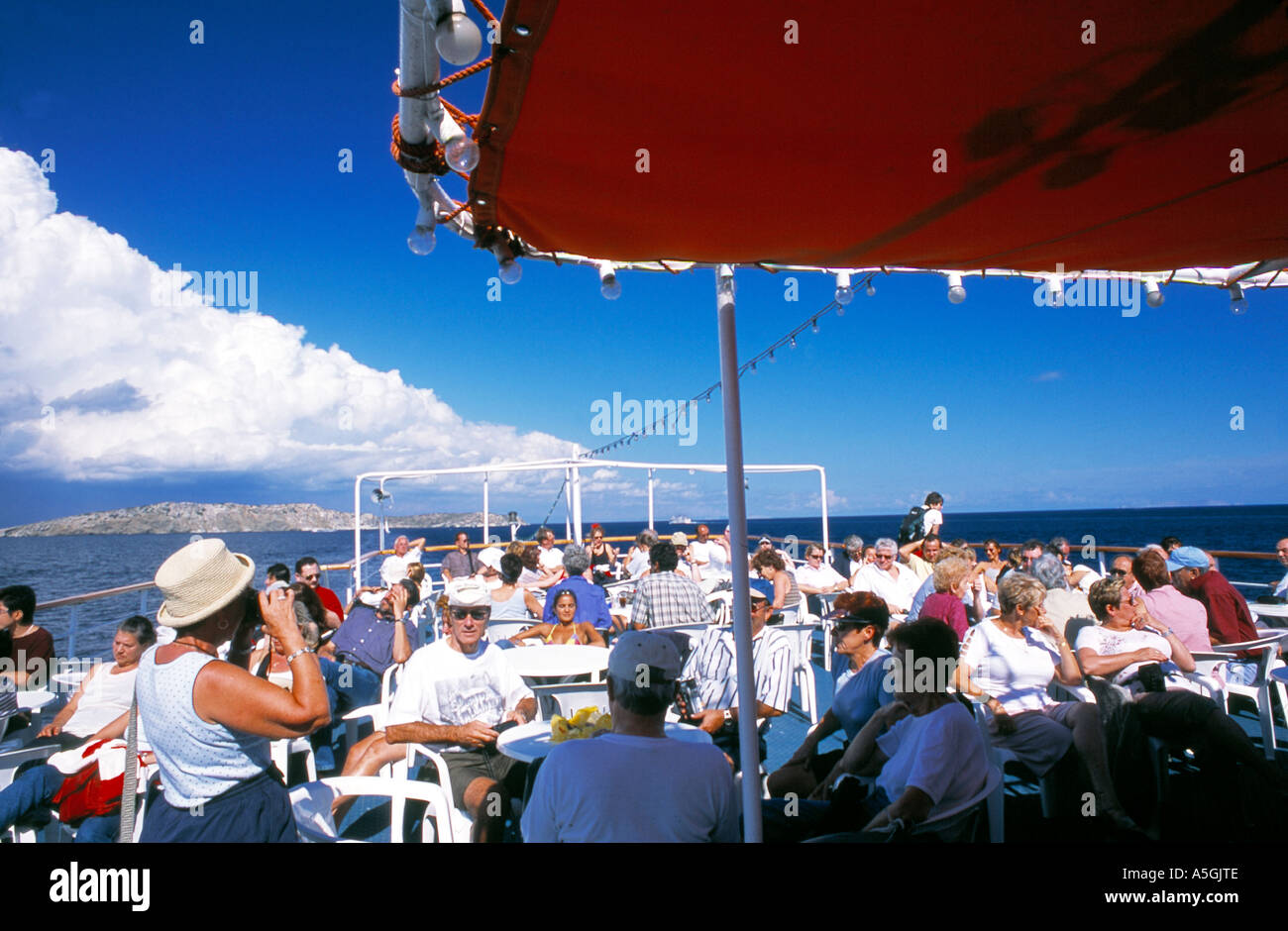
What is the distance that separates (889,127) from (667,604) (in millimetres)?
3505

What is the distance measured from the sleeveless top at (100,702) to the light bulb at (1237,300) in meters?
4.73

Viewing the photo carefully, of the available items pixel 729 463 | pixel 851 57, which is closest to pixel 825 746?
pixel 729 463

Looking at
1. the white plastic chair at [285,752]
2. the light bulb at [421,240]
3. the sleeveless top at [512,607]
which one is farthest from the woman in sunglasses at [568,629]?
the light bulb at [421,240]

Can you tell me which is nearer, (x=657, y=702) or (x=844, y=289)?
(x=657, y=702)

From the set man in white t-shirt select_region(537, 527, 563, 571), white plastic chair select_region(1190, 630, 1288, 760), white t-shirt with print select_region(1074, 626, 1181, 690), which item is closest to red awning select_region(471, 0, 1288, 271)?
white t-shirt with print select_region(1074, 626, 1181, 690)

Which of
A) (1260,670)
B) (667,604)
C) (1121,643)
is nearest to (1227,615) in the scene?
(1260,670)

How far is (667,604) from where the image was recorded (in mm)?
4449

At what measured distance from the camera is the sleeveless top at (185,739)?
5.56 ft

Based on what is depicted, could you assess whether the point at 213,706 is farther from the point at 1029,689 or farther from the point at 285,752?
the point at 1029,689

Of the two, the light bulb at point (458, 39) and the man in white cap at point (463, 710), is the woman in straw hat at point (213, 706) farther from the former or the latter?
the light bulb at point (458, 39)

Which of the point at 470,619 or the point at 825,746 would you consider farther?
the point at 825,746

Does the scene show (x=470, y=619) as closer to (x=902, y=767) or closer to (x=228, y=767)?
(x=228, y=767)

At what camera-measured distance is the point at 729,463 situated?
190cm

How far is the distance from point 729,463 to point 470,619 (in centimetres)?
170
